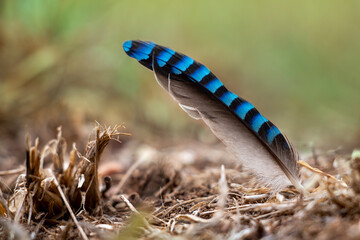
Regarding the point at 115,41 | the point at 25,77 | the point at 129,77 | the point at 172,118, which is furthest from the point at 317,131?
the point at 25,77

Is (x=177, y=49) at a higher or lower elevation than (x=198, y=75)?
higher

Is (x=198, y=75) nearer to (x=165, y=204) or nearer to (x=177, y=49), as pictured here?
(x=165, y=204)

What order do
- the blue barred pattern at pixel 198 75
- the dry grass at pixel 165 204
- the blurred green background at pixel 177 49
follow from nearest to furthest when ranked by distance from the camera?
the dry grass at pixel 165 204 < the blue barred pattern at pixel 198 75 < the blurred green background at pixel 177 49

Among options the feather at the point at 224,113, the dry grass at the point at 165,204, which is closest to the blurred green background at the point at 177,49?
the dry grass at the point at 165,204

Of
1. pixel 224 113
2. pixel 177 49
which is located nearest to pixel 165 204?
pixel 224 113

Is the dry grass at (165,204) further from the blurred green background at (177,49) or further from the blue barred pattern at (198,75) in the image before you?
the blurred green background at (177,49)

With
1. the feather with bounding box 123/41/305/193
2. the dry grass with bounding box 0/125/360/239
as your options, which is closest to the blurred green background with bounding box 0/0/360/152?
the dry grass with bounding box 0/125/360/239

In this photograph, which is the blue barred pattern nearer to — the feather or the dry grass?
the feather
